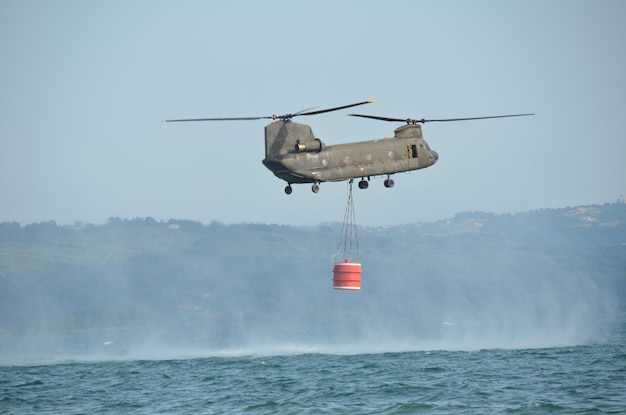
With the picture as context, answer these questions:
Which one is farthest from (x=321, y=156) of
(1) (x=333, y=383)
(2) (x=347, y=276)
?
(1) (x=333, y=383)

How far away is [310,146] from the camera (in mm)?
54469

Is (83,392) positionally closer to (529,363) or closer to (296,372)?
(296,372)

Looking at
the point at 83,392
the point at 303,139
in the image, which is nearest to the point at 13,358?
the point at 83,392

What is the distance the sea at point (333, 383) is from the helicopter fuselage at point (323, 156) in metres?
12.9

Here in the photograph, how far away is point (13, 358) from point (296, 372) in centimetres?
3815

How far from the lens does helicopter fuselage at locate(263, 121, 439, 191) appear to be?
54.2 m

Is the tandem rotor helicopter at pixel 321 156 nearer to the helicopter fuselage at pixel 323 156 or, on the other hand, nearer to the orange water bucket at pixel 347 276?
the helicopter fuselage at pixel 323 156

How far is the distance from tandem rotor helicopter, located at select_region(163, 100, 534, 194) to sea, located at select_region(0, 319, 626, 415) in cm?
→ 1271

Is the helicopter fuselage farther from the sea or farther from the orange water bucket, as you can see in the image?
the sea

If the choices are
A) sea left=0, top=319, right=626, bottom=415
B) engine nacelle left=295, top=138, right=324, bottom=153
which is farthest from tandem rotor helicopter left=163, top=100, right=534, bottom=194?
sea left=0, top=319, right=626, bottom=415

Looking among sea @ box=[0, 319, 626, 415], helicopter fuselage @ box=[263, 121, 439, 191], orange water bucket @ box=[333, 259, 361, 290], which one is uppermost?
helicopter fuselage @ box=[263, 121, 439, 191]

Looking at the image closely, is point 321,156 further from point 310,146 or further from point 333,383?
point 333,383

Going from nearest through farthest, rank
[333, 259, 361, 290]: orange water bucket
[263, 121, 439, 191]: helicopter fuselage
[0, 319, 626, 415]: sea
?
[333, 259, 361, 290]: orange water bucket < [263, 121, 439, 191]: helicopter fuselage < [0, 319, 626, 415]: sea

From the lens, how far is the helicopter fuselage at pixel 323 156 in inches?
2132
